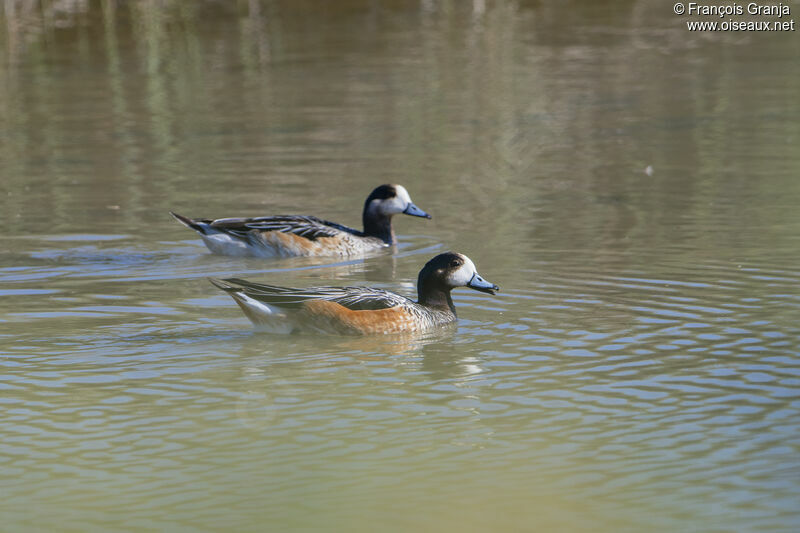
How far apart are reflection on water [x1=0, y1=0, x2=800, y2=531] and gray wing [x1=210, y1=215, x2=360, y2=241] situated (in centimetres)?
42

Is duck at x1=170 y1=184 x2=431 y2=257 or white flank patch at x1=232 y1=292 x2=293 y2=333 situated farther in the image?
duck at x1=170 y1=184 x2=431 y2=257

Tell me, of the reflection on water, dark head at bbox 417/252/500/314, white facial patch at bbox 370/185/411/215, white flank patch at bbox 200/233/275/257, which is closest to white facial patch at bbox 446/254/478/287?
dark head at bbox 417/252/500/314

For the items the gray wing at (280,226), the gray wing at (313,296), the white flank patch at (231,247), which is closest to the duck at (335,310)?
the gray wing at (313,296)

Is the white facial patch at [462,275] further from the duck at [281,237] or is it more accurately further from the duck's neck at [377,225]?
the duck's neck at [377,225]

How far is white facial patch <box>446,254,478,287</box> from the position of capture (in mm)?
11672

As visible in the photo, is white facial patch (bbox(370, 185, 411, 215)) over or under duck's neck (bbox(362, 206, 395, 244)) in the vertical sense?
over

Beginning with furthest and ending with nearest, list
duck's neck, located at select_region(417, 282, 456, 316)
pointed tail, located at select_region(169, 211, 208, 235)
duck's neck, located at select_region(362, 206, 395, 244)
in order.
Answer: duck's neck, located at select_region(362, 206, 395, 244) < pointed tail, located at select_region(169, 211, 208, 235) < duck's neck, located at select_region(417, 282, 456, 316)

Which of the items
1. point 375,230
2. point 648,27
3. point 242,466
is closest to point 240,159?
point 375,230

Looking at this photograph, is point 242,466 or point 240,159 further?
point 240,159

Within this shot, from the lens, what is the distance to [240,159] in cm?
2133

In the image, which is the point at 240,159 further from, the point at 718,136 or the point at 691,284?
the point at 691,284

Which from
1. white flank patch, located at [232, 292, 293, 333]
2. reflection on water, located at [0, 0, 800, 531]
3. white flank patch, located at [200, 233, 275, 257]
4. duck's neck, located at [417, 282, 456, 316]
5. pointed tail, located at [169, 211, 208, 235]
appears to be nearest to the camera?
reflection on water, located at [0, 0, 800, 531]

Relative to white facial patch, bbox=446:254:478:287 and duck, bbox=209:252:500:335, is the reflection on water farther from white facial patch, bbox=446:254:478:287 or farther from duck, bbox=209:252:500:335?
white facial patch, bbox=446:254:478:287

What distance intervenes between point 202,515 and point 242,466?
0.79 metres
